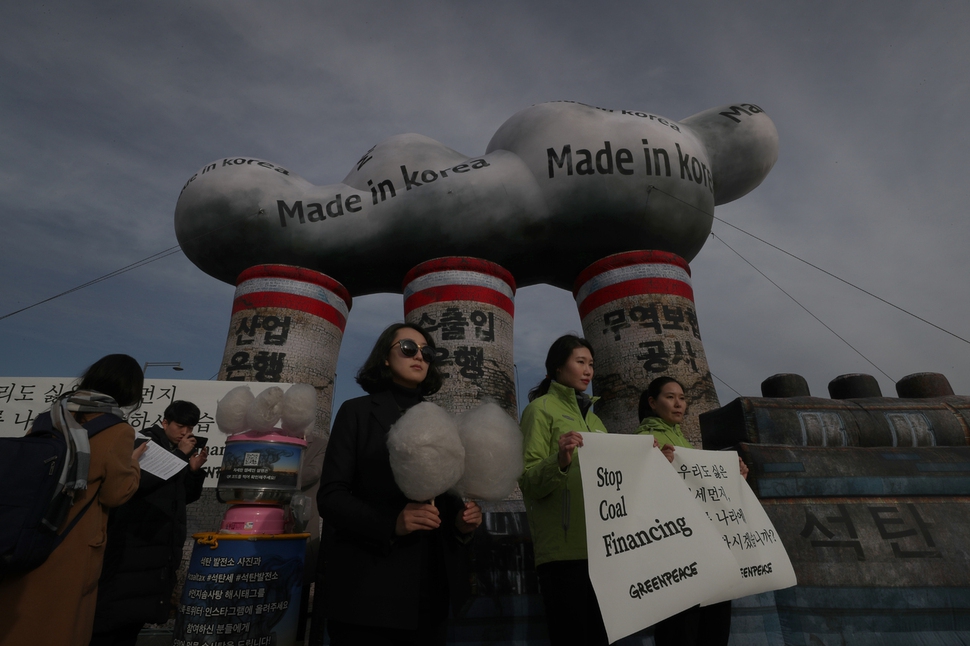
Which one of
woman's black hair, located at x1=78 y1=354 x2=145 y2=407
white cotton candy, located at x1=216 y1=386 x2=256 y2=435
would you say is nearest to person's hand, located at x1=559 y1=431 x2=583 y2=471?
woman's black hair, located at x1=78 y1=354 x2=145 y2=407

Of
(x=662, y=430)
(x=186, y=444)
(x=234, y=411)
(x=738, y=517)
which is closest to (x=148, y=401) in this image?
(x=186, y=444)

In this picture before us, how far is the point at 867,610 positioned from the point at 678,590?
6.23 ft

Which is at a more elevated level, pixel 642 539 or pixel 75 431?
pixel 75 431

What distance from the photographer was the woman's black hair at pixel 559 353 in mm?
3035

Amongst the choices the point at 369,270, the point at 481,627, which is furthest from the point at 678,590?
the point at 369,270

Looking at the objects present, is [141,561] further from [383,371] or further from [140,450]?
[383,371]

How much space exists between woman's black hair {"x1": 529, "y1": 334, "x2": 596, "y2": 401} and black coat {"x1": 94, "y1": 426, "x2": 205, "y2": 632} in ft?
7.43

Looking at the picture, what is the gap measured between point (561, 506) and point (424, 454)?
1.11m

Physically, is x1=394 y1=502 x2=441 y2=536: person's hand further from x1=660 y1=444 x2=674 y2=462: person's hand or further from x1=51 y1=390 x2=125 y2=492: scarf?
x1=660 y1=444 x2=674 y2=462: person's hand

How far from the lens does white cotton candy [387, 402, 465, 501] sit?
174 centimetres

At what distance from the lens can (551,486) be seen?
248 cm

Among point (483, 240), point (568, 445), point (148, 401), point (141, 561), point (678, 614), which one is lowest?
point (678, 614)

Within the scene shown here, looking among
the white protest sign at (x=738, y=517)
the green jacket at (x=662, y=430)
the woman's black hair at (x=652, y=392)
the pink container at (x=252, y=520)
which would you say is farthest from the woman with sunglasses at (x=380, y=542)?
the woman's black hair at (x=652, y=392)

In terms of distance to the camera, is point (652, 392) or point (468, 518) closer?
point (468, 518)
